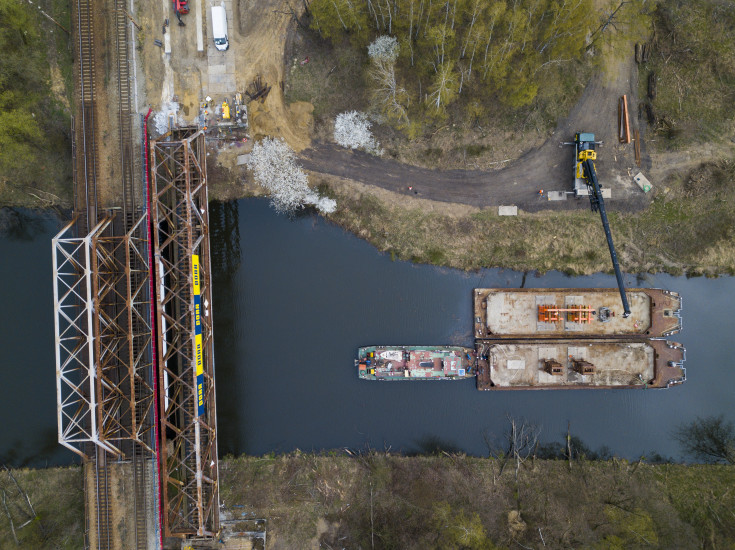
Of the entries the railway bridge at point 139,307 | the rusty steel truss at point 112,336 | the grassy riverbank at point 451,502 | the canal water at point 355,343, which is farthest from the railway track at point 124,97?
the grassy riverbank at point 451,502

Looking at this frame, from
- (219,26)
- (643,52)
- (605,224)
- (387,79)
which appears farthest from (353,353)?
(643,52)

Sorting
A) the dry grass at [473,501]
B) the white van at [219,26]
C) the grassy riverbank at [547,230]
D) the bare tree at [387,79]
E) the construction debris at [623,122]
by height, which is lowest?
the dry grass at [473,501]

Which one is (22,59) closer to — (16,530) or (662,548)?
(16,530)

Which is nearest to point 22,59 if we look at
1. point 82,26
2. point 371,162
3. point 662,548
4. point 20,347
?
point 82,26

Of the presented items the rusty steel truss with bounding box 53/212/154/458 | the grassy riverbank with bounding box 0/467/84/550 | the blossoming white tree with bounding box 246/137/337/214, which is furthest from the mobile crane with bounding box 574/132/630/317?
the grassy riverbank with bounding box 0/467/84/550

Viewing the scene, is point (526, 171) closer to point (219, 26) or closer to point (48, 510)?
point (219, 26)

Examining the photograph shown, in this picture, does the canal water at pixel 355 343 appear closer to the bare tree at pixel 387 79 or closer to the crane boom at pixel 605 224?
the crane boom at pixel 605 224

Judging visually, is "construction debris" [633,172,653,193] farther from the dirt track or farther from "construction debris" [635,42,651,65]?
"construction debris" [635,42,651,65]
